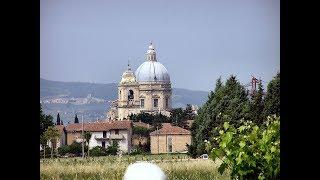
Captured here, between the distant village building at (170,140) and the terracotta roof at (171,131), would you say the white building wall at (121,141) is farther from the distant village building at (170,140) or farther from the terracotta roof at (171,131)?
the terracotta roof at (171,131)

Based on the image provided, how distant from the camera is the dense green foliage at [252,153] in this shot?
3971 mm

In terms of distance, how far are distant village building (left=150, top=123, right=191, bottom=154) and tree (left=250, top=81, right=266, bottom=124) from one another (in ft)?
33.0

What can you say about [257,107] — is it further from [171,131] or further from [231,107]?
[171,131]

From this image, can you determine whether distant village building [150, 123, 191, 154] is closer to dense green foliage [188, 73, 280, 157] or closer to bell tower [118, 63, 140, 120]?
dense green foliage [188, 73, 280, 157]

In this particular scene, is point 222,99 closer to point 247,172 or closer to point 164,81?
point 247,172

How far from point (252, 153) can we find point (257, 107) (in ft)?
38.2

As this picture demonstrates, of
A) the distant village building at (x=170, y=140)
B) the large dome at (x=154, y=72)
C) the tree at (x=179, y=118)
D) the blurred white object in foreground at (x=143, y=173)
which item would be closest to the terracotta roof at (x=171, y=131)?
the distant village building at (x=170, y=140)

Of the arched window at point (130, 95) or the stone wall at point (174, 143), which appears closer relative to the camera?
the stone wall at point (174, 143)

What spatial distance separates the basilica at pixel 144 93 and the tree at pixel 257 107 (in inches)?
832

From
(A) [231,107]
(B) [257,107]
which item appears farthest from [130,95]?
(B) [257,107]

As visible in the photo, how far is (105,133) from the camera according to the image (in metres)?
29.9
